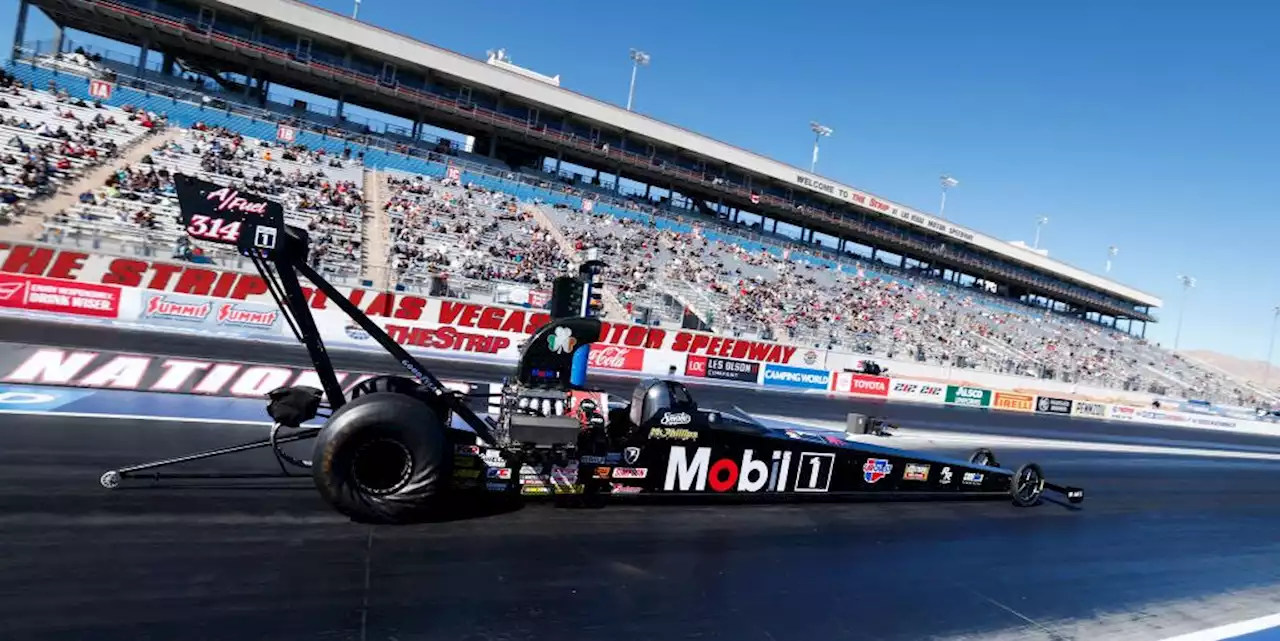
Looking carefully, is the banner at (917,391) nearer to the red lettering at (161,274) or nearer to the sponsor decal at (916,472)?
the sponsor decal at (916,472)

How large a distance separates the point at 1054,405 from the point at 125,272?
38771 mm

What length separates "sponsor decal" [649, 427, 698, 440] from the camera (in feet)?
21.2

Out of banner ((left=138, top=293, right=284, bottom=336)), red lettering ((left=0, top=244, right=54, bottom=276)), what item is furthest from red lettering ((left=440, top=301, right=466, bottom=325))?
red lettering ((left=0, top=244, right=54, bottom=276))

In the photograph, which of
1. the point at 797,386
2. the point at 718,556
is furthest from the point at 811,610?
the point at 797,386

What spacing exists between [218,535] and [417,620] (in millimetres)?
1897

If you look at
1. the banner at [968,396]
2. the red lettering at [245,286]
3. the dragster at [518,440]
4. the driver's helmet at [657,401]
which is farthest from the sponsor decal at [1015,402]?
the red lettering at [245,286]

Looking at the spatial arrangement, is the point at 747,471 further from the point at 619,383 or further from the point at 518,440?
the point at 619,383

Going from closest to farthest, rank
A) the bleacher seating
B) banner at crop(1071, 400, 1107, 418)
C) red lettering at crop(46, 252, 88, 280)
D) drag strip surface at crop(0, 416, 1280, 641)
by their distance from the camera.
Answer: drag strip surface at crop(0, 416, 1280, 641) < red lettering at crop(46, 252, 88, 280) < the bleacher seating < banner at crop(1071, 400, 1107, 418)

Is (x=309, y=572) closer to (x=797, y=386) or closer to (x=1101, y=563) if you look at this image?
(x=1101, y=563)

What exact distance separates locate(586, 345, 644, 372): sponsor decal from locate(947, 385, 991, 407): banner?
15.6 metres

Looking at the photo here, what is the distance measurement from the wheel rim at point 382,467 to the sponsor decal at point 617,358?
61.1 ft

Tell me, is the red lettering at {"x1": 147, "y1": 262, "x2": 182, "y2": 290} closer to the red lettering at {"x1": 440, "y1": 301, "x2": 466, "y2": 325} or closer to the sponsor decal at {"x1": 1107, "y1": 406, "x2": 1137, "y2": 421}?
the red lettering at {"x1": 440, "y1": 301, "x2": 466, "y2": 325}

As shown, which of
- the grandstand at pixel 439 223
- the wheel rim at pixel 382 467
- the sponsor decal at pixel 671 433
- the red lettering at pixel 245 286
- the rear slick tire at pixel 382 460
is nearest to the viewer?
the rear slick tire at pixel 382 460

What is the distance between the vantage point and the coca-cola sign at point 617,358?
958 inches
